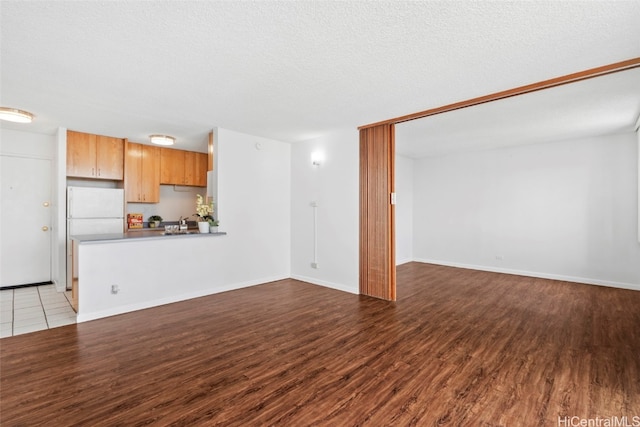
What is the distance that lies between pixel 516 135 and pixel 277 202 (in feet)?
15.1

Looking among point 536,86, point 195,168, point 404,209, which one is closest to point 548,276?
point 404,209

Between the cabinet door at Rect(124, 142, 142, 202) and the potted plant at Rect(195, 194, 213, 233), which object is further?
the cabinet door at Rect(124, 142, 142, 202)

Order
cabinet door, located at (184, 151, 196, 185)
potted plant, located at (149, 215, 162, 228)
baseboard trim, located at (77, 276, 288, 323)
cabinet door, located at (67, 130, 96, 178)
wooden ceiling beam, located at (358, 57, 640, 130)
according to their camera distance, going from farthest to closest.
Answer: cabinet door, located at (184, 151, 196, 185) < potted plant, located at (149, 215, 162, 228) < cabinet door, located at (67, 130, 96, 178) < baseboard trim, located at (77, 276, 288, 323) < wooden ceiling beam, located at (358, 57, 640, 130)

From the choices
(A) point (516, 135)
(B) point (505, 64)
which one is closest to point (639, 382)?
(B) point (505, 64)

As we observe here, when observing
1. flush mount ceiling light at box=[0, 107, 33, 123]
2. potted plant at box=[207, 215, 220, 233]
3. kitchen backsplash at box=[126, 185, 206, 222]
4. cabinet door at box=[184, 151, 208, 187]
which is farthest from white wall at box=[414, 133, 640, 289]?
flush mount ceiling light at box=[0, 107, 33, 123]

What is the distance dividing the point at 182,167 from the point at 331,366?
5.70 meters

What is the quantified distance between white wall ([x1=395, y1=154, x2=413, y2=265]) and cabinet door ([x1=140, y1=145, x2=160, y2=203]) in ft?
18.0

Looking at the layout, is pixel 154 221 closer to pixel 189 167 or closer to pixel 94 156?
pixel 189 167

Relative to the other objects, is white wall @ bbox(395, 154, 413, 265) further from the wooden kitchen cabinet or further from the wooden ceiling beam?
the wooden kitchen cabinet

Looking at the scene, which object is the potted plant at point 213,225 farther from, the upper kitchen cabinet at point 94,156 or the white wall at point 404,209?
the white wall at point 404,209

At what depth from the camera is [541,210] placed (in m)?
6.02

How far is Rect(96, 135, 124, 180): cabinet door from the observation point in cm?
545

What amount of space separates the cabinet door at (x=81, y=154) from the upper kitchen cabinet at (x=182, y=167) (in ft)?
3.99

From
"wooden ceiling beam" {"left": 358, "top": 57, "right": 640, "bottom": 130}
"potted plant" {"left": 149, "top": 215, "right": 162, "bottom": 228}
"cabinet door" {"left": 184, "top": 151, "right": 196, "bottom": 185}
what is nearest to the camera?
"wooden ceiling beam" {"left": 358, "top": 57, "right": 640, "bottom": 130}
